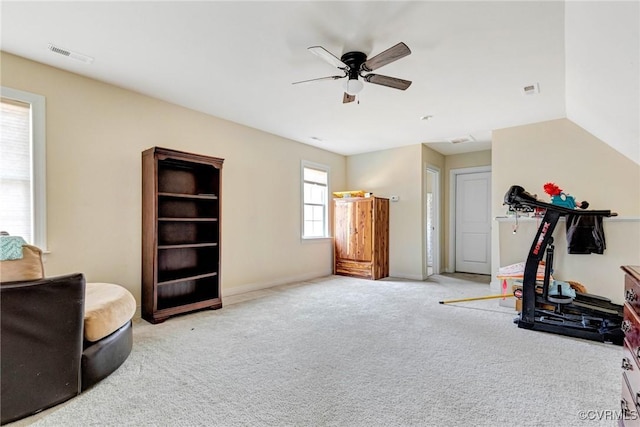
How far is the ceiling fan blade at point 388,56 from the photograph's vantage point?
214 cm

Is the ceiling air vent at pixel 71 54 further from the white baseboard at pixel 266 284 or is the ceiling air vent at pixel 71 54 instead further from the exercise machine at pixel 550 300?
the exercise machine at pixel 550 300

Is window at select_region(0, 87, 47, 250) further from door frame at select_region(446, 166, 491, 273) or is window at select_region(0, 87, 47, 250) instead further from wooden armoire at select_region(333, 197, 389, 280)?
door frame at select_region(446, 166, 491, 273)

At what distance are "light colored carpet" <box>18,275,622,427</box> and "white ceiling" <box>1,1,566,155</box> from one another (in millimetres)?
2515

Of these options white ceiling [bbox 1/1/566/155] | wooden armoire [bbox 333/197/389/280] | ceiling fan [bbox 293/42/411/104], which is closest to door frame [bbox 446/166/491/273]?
wooden armoire [bbox 333/197/389/280]

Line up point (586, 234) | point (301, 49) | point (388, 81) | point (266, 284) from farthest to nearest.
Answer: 1. point (266, 284)
2. point (586, 234)
3. point (388, 81)
4. point (301, 49)

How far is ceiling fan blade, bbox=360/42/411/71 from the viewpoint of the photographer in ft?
7.04

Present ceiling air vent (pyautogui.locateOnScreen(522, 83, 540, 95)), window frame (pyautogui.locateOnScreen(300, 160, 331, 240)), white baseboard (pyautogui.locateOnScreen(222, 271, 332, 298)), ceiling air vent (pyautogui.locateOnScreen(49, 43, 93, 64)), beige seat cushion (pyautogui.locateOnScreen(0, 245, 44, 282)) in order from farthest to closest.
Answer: window frame (pyautogui.locateOnScreen(300, 160, 331, 240)), white baseboard (pyautogui.locateOnScreen(222, 271, 332, 298)), ceiling air vent (pyautogui.locateOnScreen(522, 83, 540, 95)), ceiling air vent (pyautogui.locateOnScreen(49, 43, 93, 64)), beige seat cushion (pyautogui.locateOnScreen(0, 245, 44, 282))

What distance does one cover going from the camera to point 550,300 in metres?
3.03

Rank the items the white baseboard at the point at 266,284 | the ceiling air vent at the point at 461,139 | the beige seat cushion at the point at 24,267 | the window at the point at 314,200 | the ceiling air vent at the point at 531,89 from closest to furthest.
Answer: the beige seat cushion at the point at 24,267 < the ceiling air vent at the point at 531,89 < the white baseboard at the point at 266,284 < the ceiling air vent at the point at 461,139 < the window at the point at 314,200

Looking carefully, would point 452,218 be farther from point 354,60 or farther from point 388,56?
Result: point 388,56

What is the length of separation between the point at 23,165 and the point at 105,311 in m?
1.71

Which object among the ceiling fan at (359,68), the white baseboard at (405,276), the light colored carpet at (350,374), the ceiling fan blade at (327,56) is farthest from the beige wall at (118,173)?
the white baseboard at (405,276)

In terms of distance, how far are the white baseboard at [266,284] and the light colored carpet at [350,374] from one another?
2.72ft

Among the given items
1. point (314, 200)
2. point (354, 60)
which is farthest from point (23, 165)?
point (314, 200)
